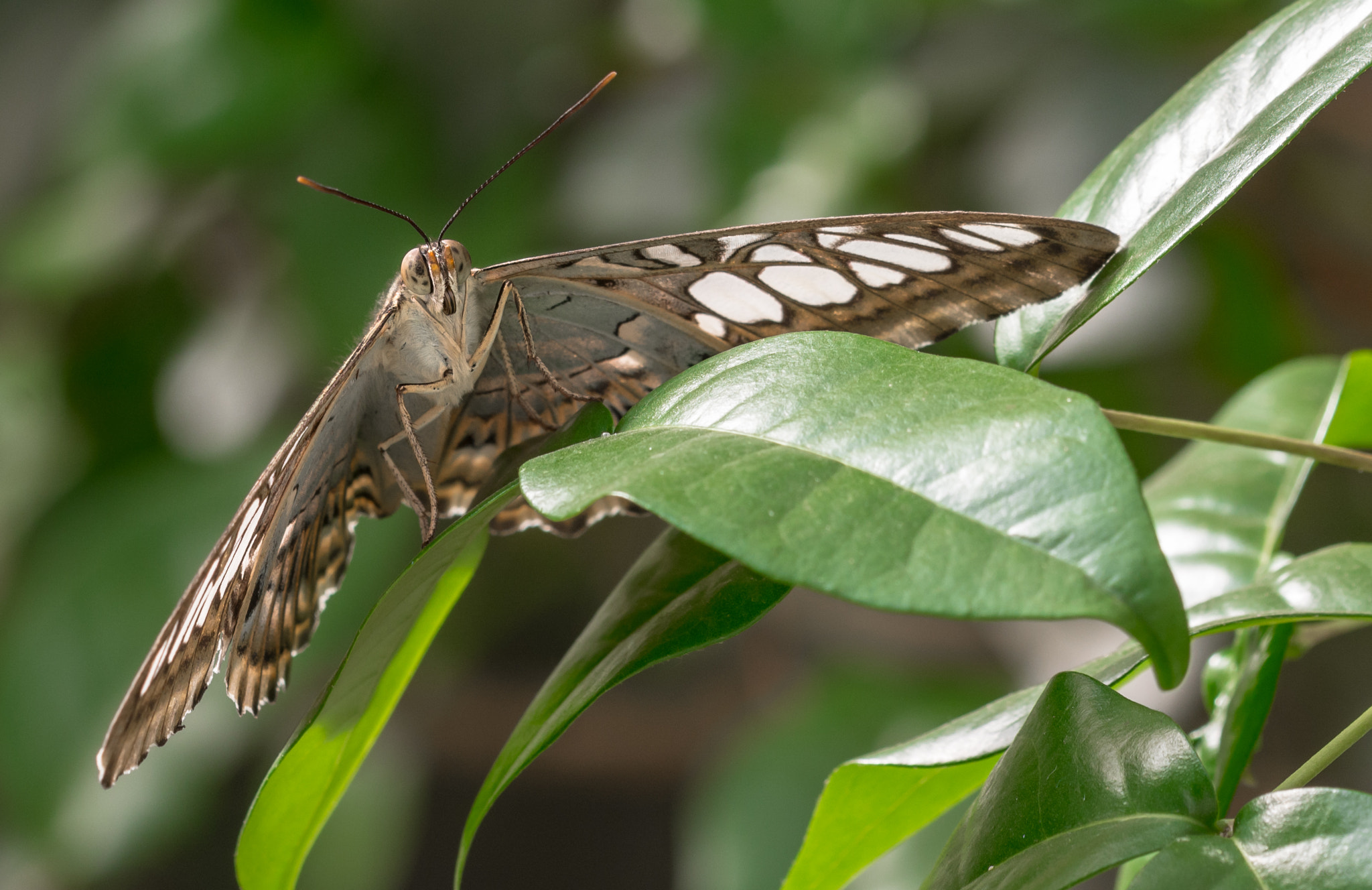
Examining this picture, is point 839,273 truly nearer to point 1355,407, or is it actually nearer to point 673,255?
point 673,255

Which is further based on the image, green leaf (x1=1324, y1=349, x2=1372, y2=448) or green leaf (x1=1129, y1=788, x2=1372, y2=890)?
green leaf (x1=1324, y1=349, x2=1372, y2=448)

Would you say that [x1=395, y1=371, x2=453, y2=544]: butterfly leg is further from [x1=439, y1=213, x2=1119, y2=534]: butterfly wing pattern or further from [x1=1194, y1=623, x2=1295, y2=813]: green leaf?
[x1=1194, y1=623, x2=1295, y2=813]: green leaf

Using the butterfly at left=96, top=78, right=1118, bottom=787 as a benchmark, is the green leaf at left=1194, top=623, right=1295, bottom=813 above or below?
below

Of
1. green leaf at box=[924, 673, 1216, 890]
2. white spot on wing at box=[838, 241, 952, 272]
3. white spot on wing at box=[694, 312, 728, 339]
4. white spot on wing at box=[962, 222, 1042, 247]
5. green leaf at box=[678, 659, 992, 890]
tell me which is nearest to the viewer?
green leaf at box=[924, 673, 1216, 890]

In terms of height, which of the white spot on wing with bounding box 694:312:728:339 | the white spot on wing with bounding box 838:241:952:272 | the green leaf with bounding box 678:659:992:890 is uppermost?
the white spot on wing with bounding box 838:241:952:272

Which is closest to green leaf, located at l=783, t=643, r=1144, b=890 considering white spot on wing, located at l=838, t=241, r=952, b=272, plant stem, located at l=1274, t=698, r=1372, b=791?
plant stem, located at l=1274, t=698, r=1372, b=791

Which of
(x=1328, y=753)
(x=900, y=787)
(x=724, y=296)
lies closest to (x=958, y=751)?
(x=900, y=787)

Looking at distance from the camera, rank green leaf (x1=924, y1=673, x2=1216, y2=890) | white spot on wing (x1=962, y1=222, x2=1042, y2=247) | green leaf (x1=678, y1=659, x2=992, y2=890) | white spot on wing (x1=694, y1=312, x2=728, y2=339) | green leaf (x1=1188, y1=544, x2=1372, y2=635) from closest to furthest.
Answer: green leaf (x1=924, y1=673, x2=1216, y2=890) < green leaf (x1=1188, y1=544, x2=1372, y2=635) < white spot on wing (x1=962, y1=222, x2=1042, y2=247) < white spot on wing (x1=694, y1=312, x2=728, y2=339) < green leaf (x1=678, y1=659, x2=992, y2=890)
